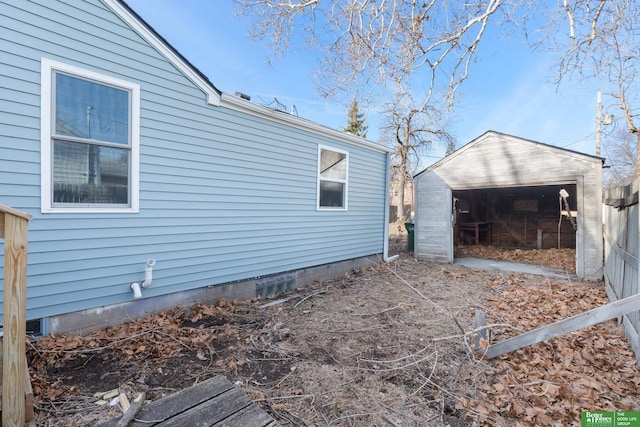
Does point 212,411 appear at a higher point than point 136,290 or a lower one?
lower

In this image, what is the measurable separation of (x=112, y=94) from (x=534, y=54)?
6226 mm

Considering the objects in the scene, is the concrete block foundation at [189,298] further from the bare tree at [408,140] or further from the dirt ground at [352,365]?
the bare tree at [408,140]

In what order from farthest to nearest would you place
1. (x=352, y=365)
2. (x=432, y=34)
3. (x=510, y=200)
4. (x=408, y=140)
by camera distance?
(x=408, y=140)
(x=510, y=200)
(x=432, y=34)
(x=352, y=365)

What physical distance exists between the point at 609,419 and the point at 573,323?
0.67 m

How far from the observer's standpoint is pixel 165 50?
3914 mm

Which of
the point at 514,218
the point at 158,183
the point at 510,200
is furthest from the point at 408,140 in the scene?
the point at 158,183

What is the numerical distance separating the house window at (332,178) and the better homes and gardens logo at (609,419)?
16.4 ft

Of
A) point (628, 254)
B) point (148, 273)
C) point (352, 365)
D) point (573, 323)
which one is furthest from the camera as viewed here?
point (148, 273)

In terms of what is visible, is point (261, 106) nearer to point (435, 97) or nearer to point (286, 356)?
point (435, 97)

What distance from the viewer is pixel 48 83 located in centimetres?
304

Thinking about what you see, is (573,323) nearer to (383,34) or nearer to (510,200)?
(383,34)

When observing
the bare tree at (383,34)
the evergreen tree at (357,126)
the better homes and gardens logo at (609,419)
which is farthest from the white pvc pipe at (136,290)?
the evergreen tree at (357,126)

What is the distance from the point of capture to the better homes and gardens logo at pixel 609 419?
2092 mm

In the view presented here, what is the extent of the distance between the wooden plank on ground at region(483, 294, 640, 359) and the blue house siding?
12.3ft
